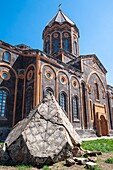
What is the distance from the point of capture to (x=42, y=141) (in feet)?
17.6

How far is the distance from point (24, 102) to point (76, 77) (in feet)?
28.3

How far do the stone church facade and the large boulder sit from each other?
9.12 metres

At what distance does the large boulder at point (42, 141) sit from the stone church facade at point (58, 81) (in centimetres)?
912

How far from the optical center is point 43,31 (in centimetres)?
2858

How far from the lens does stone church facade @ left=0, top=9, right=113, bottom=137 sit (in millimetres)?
15984

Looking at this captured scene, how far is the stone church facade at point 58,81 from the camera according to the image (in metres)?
16.0

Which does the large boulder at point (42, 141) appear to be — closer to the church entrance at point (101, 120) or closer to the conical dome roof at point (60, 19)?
the church entrance at point (101, 120)

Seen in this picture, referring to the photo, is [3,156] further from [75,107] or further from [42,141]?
[75,107]

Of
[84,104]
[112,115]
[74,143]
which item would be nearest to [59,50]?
[84,104]

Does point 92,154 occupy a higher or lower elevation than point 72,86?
lower

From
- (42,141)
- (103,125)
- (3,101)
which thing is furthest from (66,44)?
(42,141)

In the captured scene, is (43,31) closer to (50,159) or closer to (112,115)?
(112,115)

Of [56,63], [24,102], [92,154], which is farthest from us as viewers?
[56,63]

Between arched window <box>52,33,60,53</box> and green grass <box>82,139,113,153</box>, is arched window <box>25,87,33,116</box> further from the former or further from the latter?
arched window <box>52,33,60,53</box>
